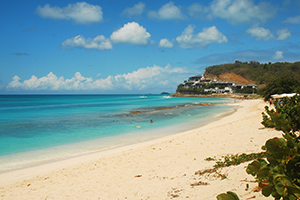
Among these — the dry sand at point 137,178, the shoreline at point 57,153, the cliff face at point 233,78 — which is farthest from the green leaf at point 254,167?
the cliff face at point 233,78

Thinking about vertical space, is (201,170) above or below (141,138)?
above

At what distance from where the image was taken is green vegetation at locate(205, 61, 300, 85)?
125912mm

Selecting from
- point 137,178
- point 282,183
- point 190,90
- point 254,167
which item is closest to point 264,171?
point 254,167

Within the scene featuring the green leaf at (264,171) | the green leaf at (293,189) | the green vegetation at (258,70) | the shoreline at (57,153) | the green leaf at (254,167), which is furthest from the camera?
the green vegetation at (258,70)

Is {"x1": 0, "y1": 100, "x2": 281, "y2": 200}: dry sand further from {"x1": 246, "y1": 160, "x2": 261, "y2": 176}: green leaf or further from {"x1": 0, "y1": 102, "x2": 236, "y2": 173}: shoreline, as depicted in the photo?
{"x1": 246, "y1": 160, "x2": 261, "y2": 176}: green leaf

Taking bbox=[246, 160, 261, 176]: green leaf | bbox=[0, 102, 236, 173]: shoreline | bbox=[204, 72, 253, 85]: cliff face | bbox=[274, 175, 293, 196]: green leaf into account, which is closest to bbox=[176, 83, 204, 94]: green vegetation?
bbox=[204, 72, 253, 85]: cliff face

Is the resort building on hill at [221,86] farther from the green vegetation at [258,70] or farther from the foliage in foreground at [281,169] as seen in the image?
the foliage in foreground at [281,169]

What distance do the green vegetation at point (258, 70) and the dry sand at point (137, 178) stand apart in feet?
415

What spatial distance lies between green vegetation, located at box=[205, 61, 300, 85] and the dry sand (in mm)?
126536

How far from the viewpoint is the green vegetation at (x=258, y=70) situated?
126m

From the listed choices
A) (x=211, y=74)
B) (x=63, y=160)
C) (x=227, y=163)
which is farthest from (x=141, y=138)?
(x=211, y=74)

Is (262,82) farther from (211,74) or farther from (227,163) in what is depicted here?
(227,163)

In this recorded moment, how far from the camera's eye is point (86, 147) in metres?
12.8

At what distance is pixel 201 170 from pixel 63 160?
23.7 feet
